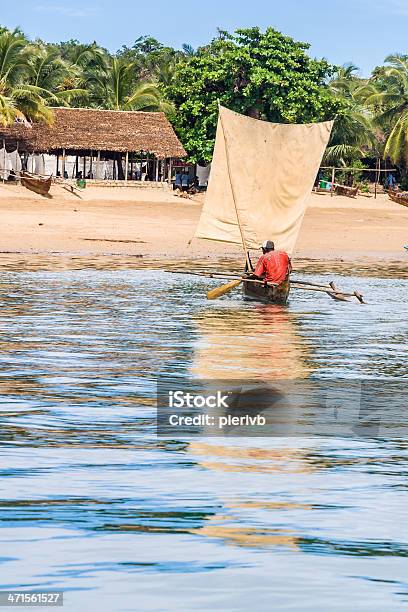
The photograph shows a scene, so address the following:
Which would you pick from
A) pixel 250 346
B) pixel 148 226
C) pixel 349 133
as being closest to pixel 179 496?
pixel 250 346

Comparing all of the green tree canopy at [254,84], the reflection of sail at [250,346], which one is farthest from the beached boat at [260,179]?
the green tree canopy at [254,84]

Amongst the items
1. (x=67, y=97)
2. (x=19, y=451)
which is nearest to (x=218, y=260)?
(x=19, y=451)

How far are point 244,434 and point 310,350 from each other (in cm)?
549

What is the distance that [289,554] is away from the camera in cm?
551

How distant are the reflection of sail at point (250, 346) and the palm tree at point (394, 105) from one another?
35834mm

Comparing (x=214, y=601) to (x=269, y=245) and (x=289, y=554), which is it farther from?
(x=269, y=245)

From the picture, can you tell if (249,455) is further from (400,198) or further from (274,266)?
(400,198)

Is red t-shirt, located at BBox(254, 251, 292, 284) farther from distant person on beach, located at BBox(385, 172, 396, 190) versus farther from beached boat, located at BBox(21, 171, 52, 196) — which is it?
distant person on beach, located at BBox(385, 172, 396, 190)

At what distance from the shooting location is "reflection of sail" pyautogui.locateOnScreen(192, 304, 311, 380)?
11773 mm

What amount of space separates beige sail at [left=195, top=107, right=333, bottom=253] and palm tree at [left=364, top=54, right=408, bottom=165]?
30.5 meters

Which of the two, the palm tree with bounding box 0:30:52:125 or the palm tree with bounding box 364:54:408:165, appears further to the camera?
the palm tree with bounding box 364:54:408:165

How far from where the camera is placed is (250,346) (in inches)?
545

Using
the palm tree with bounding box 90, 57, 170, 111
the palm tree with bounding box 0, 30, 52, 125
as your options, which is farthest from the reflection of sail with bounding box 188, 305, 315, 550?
the palm tree with bounding box 90, 57, 170, 111

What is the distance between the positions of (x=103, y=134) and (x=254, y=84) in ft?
22.6
